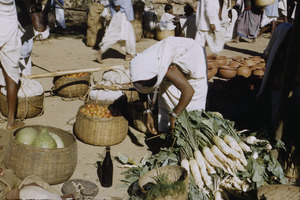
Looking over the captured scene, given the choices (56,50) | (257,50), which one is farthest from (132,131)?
(257,50)

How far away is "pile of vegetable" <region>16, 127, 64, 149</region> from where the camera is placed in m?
3.55

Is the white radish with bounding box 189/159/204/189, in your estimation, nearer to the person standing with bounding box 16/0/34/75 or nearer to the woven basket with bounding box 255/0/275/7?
the person standing with bounding box 16/0/34/75

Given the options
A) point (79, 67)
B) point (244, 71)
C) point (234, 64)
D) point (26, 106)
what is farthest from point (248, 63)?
point (26, 106)

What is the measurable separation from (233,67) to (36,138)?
16.6ft

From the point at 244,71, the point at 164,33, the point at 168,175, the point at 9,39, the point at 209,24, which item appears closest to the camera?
the point at 168,175

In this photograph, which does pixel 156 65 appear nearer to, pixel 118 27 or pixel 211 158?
pixel 211 158

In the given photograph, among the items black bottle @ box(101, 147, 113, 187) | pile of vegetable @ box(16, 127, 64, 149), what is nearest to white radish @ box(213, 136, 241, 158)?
black bottle @ box(101, 147, 113, 187)

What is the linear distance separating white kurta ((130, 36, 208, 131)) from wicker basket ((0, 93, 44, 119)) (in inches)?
75.7

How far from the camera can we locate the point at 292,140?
403cm

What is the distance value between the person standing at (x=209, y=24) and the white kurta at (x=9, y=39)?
13.0 ft

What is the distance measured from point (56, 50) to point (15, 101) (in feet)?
15.4

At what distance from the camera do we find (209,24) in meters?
7.61

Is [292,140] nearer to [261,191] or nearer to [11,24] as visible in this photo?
[261,191]

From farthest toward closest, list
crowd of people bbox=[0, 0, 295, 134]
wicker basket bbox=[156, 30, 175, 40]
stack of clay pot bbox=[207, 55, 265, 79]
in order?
wicker basket bbox=[156, 30, 175, 40], stack of clay pot bbox=[207, 55, 265, 79], crowd of people bbox=[0, 0, 295, 134]
